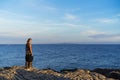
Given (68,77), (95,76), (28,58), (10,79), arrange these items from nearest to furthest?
(10,79) → (68,77) → (95,76) → (28,58)

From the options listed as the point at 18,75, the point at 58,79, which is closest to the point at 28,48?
the point at 18,75

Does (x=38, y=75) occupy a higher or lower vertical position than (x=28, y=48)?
lower

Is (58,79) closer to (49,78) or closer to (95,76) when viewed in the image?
(49,78)

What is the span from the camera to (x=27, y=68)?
915 inches

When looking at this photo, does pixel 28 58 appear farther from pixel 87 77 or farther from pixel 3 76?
pixel 87 77

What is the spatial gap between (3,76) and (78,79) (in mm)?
5760

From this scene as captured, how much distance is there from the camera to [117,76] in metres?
24.5

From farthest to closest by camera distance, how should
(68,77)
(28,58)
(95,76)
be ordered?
(28,58) < (95,76) < (68,77)

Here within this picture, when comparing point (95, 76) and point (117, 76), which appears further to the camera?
point (117, 76)

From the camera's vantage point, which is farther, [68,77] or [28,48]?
[28,48]

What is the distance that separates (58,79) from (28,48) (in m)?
5.29

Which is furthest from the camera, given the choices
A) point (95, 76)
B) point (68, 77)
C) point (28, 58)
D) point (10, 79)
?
point (28, 58)

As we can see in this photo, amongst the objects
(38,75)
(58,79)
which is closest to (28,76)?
(38,75)

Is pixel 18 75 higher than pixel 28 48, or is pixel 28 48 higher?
pixel 28 48
